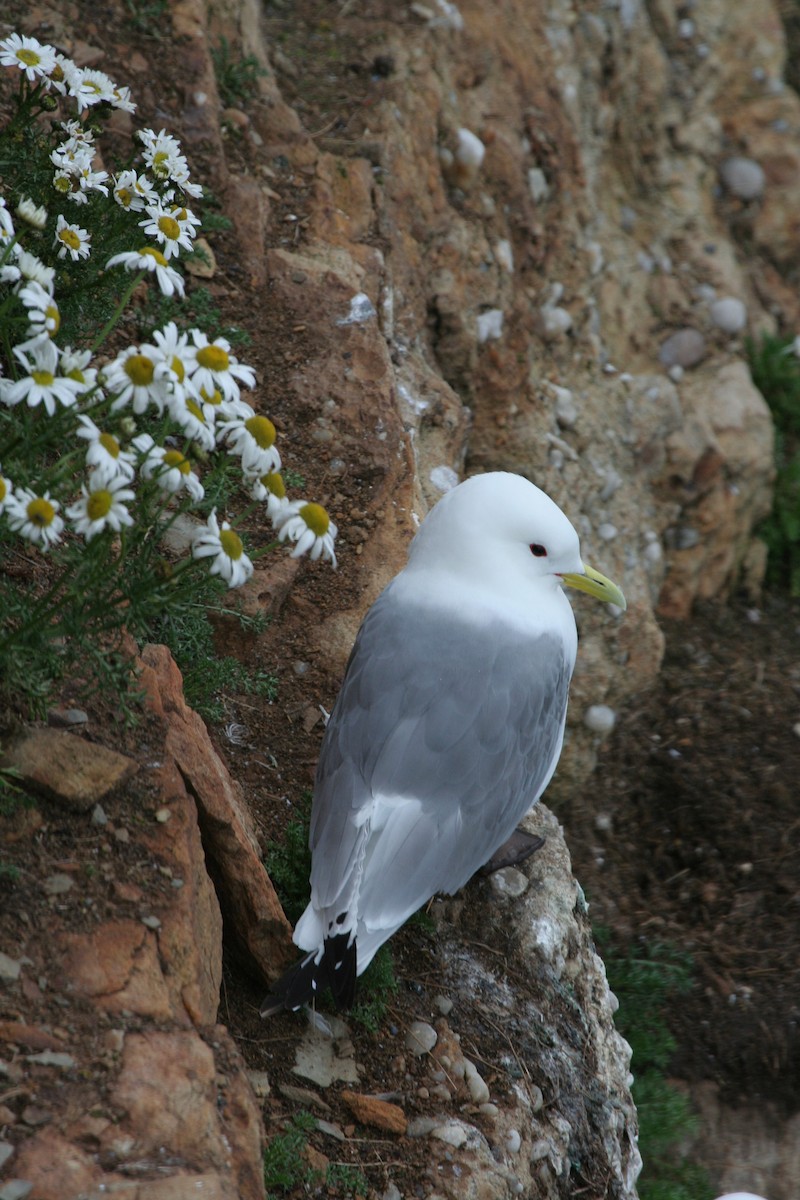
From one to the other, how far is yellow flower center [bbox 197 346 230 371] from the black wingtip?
121 centimetres

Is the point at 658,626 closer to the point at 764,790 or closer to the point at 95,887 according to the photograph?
the point at 764,790

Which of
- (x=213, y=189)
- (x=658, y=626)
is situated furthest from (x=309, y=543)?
(x=658, y=626)

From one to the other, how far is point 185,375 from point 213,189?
2.15 metres

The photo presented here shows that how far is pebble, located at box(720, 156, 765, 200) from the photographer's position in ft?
21.1

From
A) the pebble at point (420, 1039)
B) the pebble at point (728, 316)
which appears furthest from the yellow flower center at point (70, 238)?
the pebble at point (728, 316)

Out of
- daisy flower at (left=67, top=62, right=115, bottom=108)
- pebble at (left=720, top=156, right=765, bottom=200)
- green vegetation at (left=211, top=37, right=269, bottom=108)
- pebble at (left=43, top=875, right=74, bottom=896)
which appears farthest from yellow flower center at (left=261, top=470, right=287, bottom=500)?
pebble at (left=720, top=156, right=765, bottom=200)

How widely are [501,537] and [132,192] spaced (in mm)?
1244

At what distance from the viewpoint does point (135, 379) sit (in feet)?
6.98

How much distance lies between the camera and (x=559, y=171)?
17.7ft

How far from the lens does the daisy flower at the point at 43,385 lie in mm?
2100

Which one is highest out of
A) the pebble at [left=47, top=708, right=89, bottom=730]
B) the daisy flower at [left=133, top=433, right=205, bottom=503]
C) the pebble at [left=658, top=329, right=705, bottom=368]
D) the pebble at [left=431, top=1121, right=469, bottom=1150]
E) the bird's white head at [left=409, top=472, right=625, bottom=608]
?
the daisy flower at [left=133, top=433, right=205, bottom=503]

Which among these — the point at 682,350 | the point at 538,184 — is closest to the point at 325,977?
the point at 538,184

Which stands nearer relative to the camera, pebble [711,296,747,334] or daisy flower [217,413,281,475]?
daisy flower [217,413,281,475]

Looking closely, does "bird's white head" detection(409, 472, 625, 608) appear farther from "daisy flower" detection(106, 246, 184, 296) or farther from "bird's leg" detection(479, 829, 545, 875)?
"daisy flower" detection(106, 246, 184, 296)
